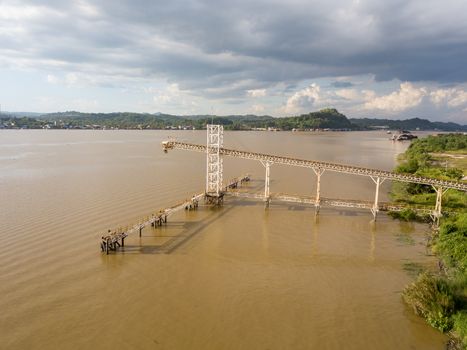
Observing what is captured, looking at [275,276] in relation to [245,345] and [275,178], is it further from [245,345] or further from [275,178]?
[275,178]

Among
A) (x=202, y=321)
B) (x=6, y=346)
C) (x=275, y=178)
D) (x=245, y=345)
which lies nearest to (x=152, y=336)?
(x=202, y=321)

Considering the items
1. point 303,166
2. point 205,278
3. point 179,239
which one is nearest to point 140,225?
point 179,239

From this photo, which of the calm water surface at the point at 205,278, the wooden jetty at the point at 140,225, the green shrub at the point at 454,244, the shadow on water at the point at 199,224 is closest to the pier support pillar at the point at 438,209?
the calm water surface at the point at 205,278

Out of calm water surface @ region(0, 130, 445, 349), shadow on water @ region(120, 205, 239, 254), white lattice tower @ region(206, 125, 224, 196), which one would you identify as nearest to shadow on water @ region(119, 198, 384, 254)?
shadow on water @ region(120, 205, 239, 254)

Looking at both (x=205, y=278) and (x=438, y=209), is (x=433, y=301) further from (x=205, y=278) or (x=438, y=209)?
(x=438, y=209)

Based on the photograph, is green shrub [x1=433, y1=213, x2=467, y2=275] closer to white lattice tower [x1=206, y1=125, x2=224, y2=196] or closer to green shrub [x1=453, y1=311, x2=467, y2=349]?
green shrub [x1=453, y1=311, x2=467, y2=349]

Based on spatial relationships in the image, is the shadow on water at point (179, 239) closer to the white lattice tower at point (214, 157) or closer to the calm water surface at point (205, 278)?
the calm water surface at point (205, 278)
